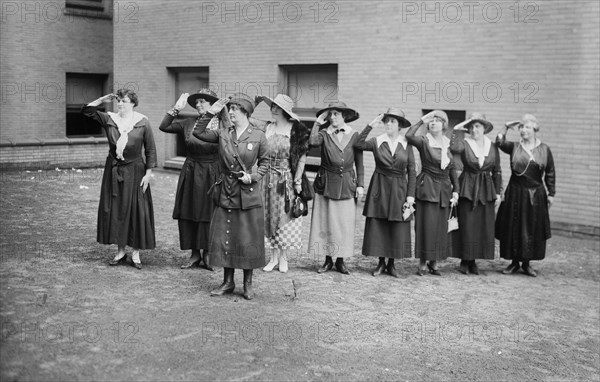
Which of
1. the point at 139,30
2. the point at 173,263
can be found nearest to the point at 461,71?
the point at 173,263

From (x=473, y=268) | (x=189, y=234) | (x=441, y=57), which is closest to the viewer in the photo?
(x=189, y=234)

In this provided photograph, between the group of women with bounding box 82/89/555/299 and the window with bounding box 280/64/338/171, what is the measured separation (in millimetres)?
5737

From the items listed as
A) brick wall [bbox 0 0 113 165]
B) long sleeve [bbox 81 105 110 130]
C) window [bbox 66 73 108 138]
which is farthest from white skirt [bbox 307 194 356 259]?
window [bbox 66 73 108 138]

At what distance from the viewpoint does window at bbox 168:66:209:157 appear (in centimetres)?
1744

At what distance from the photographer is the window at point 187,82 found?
687 inches

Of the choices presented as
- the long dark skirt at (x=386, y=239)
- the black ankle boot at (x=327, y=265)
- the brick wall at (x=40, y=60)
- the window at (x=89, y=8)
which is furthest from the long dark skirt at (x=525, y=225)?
the window at (x=89, y=8)

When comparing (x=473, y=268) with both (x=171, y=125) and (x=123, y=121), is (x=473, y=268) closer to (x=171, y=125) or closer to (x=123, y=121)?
(x=171, y=125)

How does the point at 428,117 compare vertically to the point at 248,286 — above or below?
above

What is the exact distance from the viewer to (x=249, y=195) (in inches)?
283

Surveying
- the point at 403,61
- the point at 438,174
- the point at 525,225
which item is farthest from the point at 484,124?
the point at 403,61

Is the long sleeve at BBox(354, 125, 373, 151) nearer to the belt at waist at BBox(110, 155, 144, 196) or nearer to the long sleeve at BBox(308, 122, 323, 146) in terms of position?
the long sleeve at BBox(308, 122, 323, 146)

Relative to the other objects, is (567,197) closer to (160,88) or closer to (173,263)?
(173,263)

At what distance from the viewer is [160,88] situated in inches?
710

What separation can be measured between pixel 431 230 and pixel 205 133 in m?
2.98
